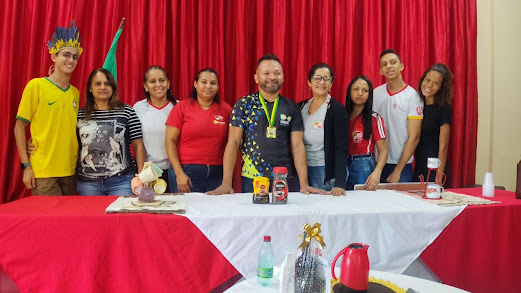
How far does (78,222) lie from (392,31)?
121 inches

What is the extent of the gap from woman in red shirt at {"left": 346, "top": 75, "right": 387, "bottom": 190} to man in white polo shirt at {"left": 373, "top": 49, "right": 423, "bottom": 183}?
29 cm

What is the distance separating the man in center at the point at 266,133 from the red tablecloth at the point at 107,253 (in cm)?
69

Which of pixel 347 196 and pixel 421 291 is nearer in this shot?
pixel 421 291

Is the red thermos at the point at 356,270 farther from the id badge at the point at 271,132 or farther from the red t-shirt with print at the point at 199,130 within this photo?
the red t-shirt with print at the point at 199,130

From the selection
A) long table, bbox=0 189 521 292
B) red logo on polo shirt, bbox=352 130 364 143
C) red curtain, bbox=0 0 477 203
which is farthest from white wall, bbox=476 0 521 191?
long table, bbox=0 189 521 292

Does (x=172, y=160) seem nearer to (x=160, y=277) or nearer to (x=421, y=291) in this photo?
(x=160, y=277)

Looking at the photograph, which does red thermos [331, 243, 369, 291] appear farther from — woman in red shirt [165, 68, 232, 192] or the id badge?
woman in red shirt [165, 68, 232, 192]

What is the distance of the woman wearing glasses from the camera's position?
2484 mm

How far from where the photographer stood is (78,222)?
1.60m

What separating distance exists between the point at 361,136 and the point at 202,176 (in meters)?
1.13

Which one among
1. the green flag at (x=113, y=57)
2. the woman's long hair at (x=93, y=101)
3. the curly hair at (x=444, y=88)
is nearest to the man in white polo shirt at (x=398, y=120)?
the curly hair at (x=444, y=88)

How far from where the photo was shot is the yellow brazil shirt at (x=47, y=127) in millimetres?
2500

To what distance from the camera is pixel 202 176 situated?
2.59m

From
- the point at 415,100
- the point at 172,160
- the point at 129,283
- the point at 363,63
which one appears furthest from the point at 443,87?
the point at 129,283
